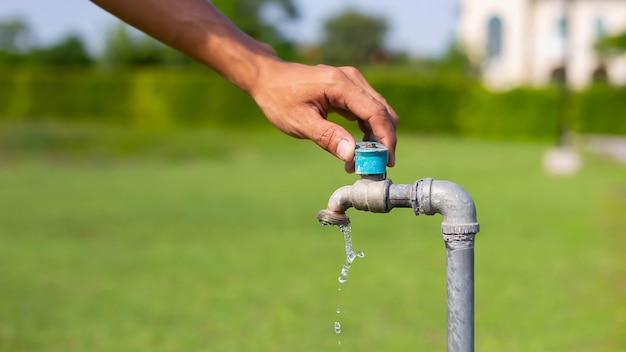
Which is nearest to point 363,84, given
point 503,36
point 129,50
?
point 503,36

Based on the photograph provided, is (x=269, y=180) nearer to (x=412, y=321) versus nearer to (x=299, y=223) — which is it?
(x=299, y=223)

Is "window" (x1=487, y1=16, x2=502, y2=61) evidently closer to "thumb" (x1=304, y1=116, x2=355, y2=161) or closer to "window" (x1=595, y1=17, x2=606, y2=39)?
"window" (x1=595, y1=17, x2=606, y2=39)

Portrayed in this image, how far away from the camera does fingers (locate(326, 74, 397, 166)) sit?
2133mm

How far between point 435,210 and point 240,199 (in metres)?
11.7

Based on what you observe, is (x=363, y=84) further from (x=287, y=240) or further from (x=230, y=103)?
(x=230, y=103)

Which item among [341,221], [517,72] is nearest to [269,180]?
[341,221]

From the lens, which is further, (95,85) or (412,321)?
(95,85)

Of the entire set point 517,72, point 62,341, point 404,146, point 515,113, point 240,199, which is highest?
point 517,72

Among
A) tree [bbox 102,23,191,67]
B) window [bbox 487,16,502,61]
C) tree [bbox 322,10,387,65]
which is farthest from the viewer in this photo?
tree [bbox 322,10,387,65]

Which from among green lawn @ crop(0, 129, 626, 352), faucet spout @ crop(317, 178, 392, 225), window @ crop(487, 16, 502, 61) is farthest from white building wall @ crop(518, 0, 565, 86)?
faucet spout @ crop(317, 178, 392, 225)

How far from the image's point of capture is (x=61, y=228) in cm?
1092

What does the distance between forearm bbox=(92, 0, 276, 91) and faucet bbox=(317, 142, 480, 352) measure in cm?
36

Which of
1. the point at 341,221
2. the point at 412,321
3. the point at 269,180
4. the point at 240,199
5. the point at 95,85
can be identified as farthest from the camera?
the point at 95,85

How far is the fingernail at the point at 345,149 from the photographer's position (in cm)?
211
